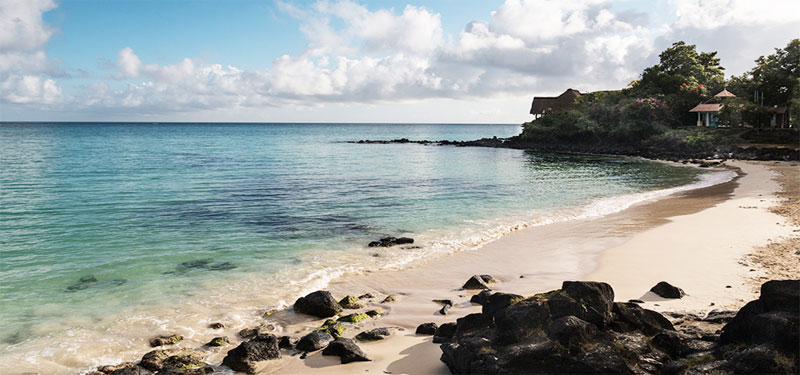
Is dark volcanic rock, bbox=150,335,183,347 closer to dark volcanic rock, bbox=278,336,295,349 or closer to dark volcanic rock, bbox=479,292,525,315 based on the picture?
dark volcanic rock, bbox=278,336,295,349

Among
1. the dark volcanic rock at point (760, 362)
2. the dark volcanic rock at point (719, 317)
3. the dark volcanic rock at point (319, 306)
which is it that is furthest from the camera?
the dark volcanic rock at point (319, 306)

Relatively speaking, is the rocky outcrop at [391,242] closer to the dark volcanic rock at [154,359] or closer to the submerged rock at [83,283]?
the submerged rock at [83,283]

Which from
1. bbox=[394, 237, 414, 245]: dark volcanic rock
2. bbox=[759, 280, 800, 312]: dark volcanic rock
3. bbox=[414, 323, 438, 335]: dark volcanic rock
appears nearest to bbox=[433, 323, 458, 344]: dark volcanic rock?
bbox=[414, 323, 438, 335]: dark volcanic rock

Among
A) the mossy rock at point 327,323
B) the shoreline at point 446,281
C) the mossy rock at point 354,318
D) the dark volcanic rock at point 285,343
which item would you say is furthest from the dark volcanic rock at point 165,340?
the mossy rock at point 354,318

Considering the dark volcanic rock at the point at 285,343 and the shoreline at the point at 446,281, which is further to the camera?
the dark volcanic rock at the point at 285,343

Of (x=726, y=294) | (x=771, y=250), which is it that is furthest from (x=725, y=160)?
(x=726, y=294)

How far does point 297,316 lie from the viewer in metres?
9.16

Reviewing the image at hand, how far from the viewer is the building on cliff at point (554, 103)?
85.9 meters

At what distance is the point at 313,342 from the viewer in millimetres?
7430

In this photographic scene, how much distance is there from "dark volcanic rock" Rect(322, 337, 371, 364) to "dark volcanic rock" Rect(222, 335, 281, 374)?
0.84m

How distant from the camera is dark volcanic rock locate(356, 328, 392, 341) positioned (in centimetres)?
765

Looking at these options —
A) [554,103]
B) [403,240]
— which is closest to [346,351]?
[403,240]

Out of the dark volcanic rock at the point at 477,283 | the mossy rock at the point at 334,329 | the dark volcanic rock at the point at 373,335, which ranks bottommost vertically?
the mossy rock at the point at 334,329

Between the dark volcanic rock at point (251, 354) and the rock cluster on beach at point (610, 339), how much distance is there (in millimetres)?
2751
